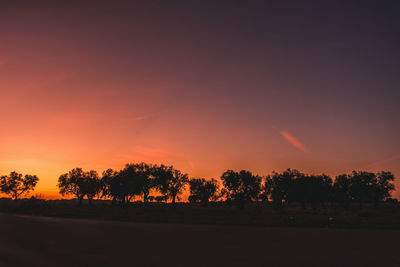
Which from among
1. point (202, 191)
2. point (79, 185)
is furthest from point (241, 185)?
point (79, 185)

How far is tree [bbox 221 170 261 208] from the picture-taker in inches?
3509

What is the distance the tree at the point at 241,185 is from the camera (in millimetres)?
89125

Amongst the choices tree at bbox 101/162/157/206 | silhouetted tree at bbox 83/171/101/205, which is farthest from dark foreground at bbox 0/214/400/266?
silhouetted tree at bbox 83/171/101/205

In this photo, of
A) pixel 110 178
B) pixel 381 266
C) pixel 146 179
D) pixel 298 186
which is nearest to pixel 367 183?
pixel 298 186

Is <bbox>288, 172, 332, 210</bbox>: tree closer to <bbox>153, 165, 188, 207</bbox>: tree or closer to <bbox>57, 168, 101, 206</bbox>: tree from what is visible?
<bbox>153, 165, 188, 207</bbox>: tree

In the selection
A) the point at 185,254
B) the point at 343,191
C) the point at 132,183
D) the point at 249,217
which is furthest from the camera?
the point at 343,191

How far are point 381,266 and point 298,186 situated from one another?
8551 cm

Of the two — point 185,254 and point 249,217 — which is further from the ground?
point 185,254

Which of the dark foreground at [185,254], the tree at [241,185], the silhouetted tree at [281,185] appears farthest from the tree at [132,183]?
the dark foreground at [185,254]

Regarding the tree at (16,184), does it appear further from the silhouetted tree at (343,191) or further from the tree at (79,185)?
the silhouetted tree at (343,191)

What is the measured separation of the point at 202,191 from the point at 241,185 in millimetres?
29106

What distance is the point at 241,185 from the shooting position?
91812 millimetres

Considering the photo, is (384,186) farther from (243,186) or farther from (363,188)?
(243,186)

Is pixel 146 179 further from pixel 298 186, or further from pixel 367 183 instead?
pixel 367 183
